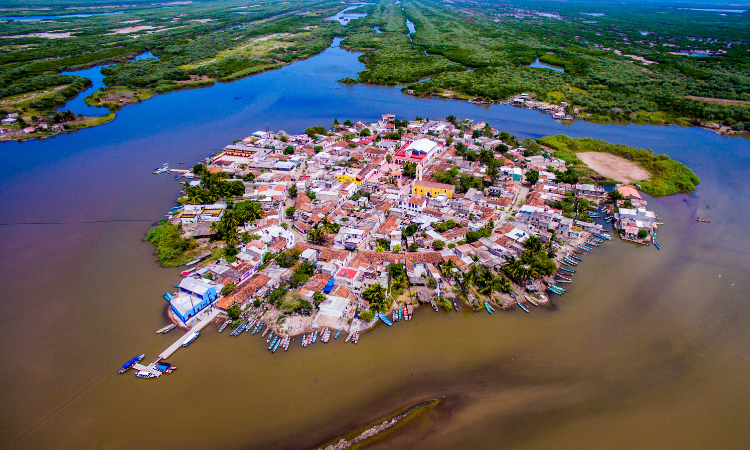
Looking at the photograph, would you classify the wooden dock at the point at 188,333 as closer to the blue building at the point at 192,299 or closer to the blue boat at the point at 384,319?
the blue building at the point at 192,299

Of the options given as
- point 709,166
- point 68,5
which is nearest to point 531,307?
point 709,166

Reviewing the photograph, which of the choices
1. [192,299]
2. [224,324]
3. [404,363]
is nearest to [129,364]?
[192,299]

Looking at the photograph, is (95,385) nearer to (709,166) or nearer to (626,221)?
(626,221)

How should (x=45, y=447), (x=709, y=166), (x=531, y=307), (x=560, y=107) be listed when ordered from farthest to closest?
(x=560, y=107)
(x=709, y=166)
(x=531, y=307)
(x=45, y=447)

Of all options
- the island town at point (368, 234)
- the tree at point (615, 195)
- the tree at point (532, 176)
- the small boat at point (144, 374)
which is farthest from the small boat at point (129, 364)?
the tree at point (615, 195)

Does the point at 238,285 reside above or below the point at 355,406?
above

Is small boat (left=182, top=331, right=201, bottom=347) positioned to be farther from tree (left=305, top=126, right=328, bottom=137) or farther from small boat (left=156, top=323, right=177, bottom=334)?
tree (left=305, top=126, right=328, bottom=137)

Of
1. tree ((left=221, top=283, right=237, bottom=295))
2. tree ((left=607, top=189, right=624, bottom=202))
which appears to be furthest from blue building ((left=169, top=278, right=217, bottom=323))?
tree ((left=607, top=189, right=624, bottom=202))
